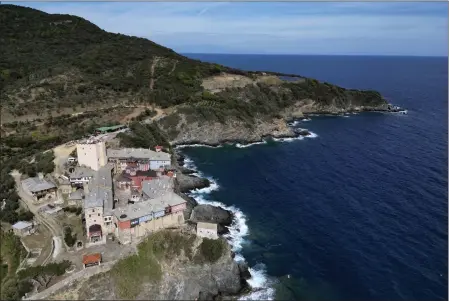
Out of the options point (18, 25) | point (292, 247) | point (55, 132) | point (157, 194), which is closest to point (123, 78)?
point (55, 132)

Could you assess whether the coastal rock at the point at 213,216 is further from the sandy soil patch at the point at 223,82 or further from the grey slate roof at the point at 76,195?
the sandy soil patch at the point at 223,82

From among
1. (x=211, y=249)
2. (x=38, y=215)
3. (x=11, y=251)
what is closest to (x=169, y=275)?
(x=211, y=249)

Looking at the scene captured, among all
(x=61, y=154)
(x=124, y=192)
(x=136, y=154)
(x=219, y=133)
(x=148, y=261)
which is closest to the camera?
(x=148, y=261)

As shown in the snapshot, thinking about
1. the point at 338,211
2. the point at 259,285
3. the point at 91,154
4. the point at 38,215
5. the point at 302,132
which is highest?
the point at 91,154

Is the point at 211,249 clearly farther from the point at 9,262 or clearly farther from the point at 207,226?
the point at 9,262

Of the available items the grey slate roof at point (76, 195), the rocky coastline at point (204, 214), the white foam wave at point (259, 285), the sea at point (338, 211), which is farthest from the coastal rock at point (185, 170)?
the white foam wave at point (259, 285)

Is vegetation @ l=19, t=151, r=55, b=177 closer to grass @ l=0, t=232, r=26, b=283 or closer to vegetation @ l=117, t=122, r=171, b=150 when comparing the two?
vegetation @ l=117, t=122, r=171, b=150

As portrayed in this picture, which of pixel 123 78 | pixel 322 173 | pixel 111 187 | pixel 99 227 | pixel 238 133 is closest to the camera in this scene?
pixel 99 227

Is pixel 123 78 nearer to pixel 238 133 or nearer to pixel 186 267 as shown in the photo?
pixel 238 133
